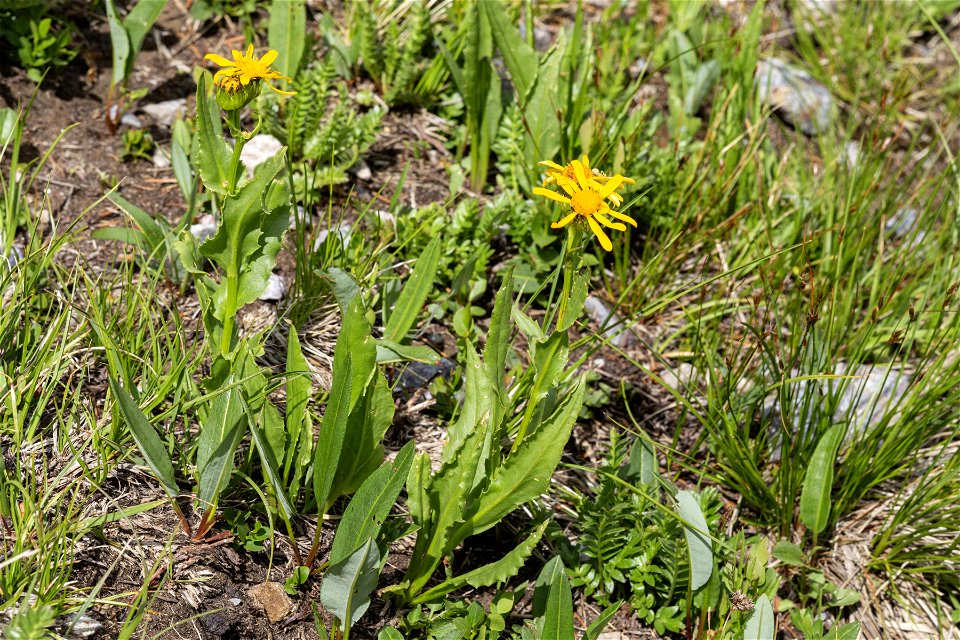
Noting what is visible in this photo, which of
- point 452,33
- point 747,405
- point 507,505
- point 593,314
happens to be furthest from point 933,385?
point 452,33

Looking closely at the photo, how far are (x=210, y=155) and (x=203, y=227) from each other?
863 millimetres

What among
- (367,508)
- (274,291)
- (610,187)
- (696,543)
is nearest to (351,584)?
(367,508)

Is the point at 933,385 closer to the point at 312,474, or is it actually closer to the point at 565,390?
the point at 565,390

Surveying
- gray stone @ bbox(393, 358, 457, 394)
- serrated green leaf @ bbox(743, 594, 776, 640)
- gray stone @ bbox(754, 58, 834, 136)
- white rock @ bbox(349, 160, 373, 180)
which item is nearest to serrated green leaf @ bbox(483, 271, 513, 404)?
gray stone @ bbox(393, 358, 457, 394)

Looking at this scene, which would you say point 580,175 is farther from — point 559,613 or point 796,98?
point 796,98

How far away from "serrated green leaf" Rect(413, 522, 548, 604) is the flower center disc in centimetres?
63

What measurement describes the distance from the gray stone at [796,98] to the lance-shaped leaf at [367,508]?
2.76 meters

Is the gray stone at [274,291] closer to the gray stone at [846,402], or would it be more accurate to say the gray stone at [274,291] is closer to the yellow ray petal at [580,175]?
the yellow ray petal at [580,175]

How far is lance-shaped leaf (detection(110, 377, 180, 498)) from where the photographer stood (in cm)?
161

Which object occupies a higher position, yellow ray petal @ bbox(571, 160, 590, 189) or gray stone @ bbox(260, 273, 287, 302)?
yellow ray petal @ bbox(571, 160, 590, 189)

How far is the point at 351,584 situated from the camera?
1643mm

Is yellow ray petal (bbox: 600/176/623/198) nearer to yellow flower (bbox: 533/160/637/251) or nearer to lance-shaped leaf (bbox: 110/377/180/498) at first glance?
yellow flower (bbox: 533/160/637/251)

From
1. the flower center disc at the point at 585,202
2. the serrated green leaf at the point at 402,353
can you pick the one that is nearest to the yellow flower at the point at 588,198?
the flower center disc at the point at 585,202

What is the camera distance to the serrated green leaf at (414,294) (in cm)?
222
